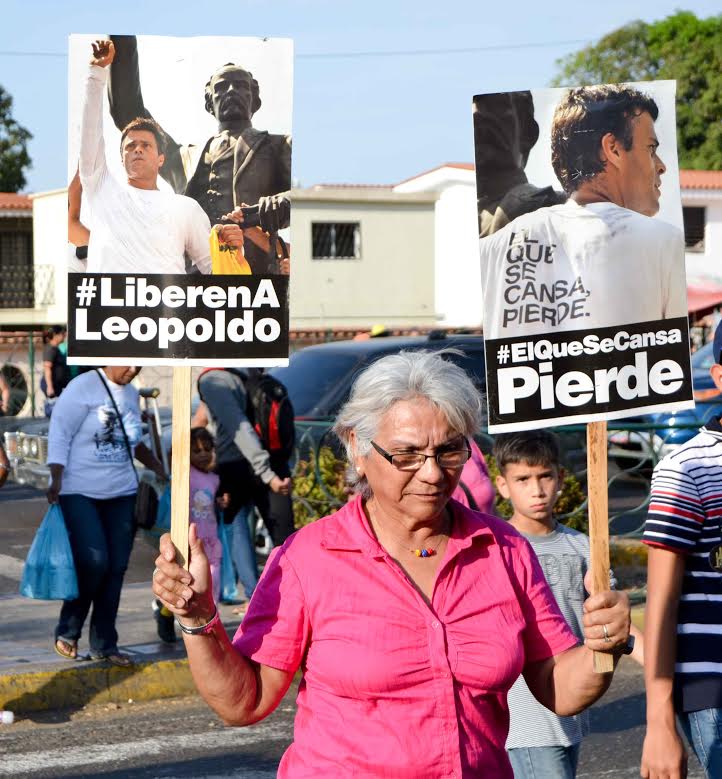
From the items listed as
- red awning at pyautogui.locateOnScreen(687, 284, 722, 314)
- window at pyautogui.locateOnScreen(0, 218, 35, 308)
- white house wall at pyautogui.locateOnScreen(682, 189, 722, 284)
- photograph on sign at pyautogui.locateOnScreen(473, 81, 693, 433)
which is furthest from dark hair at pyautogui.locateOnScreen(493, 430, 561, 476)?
white house wall at pyautogui.locateOnScreen(682, 189, 722, 284)

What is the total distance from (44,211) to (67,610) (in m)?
34.1

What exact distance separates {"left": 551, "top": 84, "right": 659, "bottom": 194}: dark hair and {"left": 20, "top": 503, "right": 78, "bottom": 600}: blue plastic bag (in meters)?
4.98

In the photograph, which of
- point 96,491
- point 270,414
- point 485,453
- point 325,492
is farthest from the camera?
point 325,492

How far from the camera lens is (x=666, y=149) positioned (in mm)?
3879

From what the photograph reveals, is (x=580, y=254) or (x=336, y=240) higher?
(x=336, y=240)

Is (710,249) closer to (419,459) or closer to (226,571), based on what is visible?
(226,571)

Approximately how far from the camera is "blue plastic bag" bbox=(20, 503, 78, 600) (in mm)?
8062

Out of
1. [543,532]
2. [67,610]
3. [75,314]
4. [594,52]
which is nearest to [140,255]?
[75,314]

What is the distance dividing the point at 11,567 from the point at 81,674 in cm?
438

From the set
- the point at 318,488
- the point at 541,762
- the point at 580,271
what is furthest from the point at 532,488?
the point at 318,488

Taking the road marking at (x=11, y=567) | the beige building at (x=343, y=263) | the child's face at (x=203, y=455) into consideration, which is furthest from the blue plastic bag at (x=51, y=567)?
the beige building at (x=343, y=263)

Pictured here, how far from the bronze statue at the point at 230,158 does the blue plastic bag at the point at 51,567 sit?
15.0 ft

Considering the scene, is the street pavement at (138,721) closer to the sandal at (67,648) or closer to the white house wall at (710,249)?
the sandal at (67,648)

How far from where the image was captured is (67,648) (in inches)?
332
